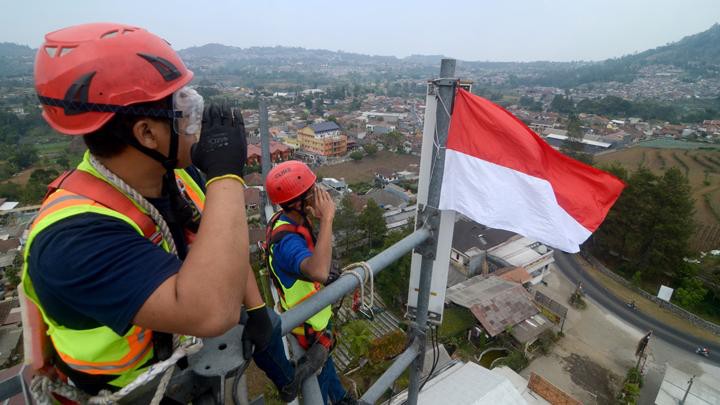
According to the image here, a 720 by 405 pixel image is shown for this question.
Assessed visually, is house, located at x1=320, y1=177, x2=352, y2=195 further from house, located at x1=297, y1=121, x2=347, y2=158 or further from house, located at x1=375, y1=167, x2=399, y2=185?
house, located at x1=297, y1=121, x2=347, y2=158

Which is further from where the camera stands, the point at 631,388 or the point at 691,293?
the point at 691,293

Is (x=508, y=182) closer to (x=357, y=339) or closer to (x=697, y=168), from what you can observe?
(x=357, y=339)

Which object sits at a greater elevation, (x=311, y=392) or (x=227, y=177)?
(x=227, y=177)

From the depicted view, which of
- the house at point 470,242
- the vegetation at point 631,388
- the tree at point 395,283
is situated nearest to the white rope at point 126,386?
the tree at point 395,283

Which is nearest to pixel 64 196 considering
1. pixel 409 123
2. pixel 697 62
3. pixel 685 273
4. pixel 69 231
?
pixel 69 231

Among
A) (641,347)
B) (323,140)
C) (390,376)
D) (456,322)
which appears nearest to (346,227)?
(456,322)
